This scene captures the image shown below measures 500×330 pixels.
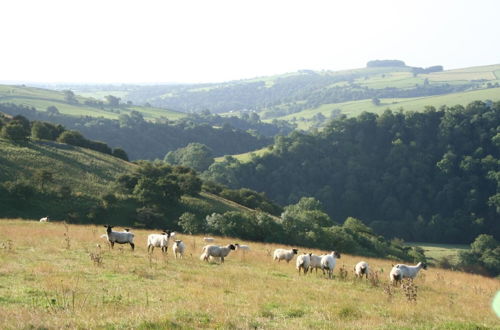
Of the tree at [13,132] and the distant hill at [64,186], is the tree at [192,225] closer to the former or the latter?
the distant hill at [64,186]

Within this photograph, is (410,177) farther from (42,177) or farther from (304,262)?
(304,262)

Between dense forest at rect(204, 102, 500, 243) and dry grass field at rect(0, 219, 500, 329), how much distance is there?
131 metres

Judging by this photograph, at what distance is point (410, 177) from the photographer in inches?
Answer: 7298

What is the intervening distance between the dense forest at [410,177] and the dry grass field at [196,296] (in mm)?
131016

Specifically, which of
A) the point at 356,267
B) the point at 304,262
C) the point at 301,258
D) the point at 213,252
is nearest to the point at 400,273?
the point at 356,267

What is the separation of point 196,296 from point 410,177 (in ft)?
591

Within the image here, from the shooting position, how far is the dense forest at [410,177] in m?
162

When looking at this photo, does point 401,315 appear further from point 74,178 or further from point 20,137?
point 20,137

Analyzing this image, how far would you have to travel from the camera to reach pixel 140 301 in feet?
51.8

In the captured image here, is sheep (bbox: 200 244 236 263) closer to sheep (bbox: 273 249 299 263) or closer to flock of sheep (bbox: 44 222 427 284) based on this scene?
flock of sheep (bbox: 44 222 427 284)

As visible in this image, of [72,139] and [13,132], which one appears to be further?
[72,139]

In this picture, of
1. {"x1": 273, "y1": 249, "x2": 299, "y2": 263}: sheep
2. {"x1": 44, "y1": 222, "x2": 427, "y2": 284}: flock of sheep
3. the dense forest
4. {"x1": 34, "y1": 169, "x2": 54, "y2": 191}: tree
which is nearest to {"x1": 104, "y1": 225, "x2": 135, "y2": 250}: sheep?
{"x1": 44, "y1": 222, "x2": 427, "y2": 284}: flock of sheep

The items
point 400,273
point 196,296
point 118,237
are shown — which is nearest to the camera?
point 196,296

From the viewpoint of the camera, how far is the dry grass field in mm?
13609
